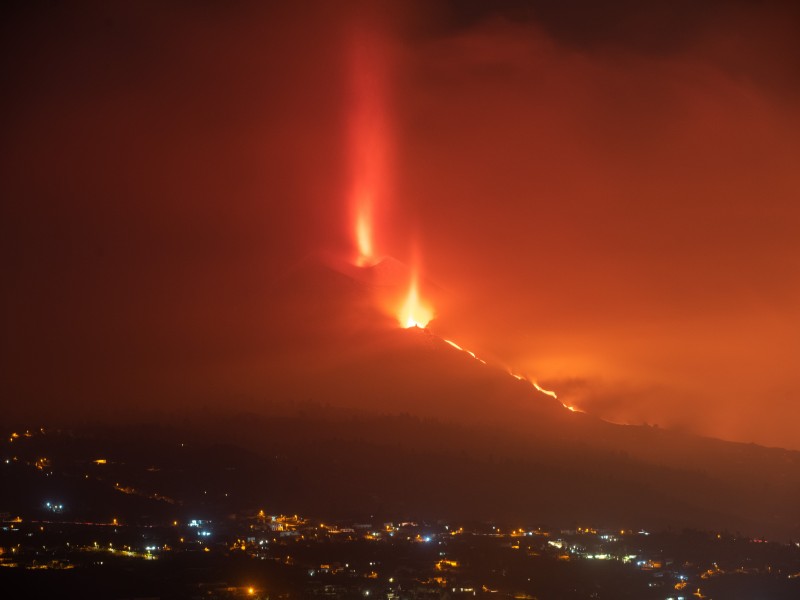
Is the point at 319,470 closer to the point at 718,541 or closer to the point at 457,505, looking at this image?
the point at 457,505

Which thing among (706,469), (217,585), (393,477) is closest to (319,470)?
(393,477)

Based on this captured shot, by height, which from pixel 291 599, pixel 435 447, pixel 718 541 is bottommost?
pixel 291 599

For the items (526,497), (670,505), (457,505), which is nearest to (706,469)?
(670,505)

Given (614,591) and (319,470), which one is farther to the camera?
(319,470)

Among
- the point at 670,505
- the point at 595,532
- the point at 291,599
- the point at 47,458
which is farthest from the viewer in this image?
the point at 670,505

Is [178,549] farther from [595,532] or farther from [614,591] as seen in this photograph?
[595,532]

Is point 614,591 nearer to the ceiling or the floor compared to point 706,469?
nearer to the floor

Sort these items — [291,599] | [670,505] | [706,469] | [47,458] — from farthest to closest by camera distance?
[706,469]
[670,505]
[47,458]
[291,599]
